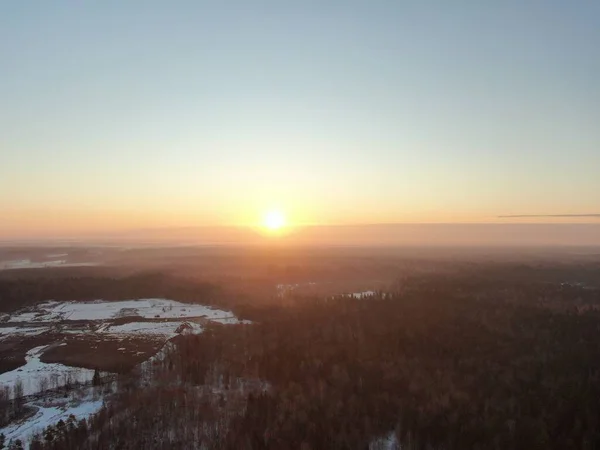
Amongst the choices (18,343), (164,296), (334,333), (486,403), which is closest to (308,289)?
(164,296)

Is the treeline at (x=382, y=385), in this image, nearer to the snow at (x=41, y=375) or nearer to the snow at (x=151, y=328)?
the snow at (x=41, y=375)

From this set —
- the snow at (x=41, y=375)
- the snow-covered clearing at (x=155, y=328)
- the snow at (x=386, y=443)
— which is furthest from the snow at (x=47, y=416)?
the snow-covered clearing at (x=155, y=328)

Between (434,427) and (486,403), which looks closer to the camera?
(434,427)

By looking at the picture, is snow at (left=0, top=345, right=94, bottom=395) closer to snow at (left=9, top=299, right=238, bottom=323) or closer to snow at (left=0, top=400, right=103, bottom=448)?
snow at (left=0, top=400, right=103, bottom=448)

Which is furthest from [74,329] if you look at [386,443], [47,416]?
[386,443]

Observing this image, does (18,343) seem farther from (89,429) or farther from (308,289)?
(308,289)

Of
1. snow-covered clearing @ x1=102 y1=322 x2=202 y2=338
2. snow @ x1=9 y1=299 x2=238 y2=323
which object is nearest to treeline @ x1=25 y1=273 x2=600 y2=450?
snow-covered clearing @ x1=102 y1=322 x2=202 y2=338
